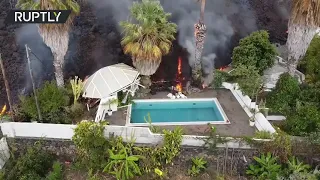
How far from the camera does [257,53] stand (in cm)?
1912

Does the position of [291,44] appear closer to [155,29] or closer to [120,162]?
[155,29]

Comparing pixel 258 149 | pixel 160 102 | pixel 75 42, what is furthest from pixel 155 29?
pixel 75 42

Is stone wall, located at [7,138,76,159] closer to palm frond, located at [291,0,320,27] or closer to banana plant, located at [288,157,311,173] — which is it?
banana plant, located at [288,157,311,173]

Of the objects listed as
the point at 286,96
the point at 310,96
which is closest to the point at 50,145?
the point at 286,96

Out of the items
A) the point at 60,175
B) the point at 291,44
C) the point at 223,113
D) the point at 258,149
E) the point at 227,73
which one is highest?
the point at 291,44

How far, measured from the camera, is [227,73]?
19.1 meters

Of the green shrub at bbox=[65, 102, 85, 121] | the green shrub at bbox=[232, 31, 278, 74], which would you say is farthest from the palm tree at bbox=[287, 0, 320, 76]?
the green shrub at bbox=[65, 102, 85, 121]

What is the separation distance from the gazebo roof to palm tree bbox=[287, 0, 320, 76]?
8.60 meters

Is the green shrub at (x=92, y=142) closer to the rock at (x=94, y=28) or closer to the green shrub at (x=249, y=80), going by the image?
the green shrub at (x=249, y=80)

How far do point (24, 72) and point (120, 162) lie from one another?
11781mm

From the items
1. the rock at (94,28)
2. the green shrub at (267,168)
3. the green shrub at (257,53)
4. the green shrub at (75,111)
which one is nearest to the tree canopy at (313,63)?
the green shrub at (257,53)

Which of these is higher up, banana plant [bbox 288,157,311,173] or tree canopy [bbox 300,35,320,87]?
tree canopy [bbox 300,35,320,87]

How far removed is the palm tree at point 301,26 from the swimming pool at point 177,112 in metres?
4.88

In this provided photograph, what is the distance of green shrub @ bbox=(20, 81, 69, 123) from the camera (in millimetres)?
16000
